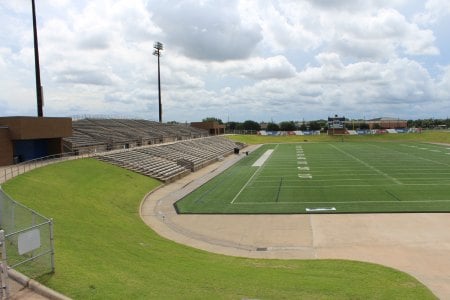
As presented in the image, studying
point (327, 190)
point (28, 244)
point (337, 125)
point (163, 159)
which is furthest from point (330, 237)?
point (337, 125)

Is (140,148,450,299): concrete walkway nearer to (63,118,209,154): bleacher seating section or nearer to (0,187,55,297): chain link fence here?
(0,187,55,297): chain link fence

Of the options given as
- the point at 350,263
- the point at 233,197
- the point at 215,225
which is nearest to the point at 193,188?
the point at 233,197

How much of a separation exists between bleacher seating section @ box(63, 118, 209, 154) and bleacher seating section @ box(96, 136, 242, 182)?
2765 mm

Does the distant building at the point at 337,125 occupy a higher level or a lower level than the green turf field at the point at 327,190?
higher

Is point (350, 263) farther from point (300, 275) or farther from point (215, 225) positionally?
point (215, 225)

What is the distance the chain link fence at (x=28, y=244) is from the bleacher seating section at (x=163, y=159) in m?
24.7

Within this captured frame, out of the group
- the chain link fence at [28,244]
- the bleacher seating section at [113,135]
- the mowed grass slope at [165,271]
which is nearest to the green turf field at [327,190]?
the mowed grass slope at [165,271]

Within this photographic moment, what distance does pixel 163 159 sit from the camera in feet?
144

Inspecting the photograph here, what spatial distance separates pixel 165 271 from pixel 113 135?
4224 cm

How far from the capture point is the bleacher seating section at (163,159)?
1425 inches

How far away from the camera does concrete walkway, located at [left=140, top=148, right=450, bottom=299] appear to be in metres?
14.7

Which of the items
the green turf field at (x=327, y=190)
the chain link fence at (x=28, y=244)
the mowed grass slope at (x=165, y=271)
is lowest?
the green turf field at (x=327, y=190)

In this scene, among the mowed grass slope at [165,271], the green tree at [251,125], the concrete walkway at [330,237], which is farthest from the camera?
the green tree at [251,125]

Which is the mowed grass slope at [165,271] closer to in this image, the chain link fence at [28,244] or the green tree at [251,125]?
the chain link fence at [28,244]
